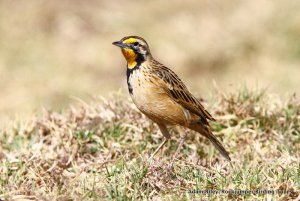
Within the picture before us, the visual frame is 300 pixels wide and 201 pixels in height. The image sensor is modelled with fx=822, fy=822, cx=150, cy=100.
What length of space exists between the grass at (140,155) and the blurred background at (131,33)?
3.50 meters

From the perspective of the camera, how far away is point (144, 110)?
269 inches

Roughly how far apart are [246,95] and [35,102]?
4.43 metres

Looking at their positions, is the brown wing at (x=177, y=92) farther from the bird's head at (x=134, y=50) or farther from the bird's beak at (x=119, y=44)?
the bird's beak at (x=119, y=44)

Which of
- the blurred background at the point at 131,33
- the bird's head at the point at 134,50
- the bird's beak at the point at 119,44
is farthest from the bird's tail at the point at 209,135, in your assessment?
the blurred background at the point at 131,33

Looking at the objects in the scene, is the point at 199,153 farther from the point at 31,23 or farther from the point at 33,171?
the point at 31,23

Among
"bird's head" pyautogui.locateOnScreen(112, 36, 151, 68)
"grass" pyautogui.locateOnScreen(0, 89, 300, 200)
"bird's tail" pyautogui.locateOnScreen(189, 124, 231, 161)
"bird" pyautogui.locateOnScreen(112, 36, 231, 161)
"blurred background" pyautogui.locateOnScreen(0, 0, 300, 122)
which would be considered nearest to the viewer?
"grass" pyautogui.locateOnScreen(0, 89, 300, 200)

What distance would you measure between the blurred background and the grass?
3497 millimetres

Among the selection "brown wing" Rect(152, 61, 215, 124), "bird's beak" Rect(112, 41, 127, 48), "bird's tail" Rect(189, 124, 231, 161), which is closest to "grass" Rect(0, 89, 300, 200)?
"bird's tail" Rect(189, 124, 231, 161)

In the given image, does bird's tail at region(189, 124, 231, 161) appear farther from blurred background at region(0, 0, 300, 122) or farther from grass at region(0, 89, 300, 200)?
blurred background at region(0, 0, 300, 122)

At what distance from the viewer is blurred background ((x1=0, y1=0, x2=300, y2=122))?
41.0ft

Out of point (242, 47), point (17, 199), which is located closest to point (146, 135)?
point (17, 199)

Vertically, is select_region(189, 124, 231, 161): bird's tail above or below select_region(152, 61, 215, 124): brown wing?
below

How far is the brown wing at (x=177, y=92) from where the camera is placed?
7.18 meters

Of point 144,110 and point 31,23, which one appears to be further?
point 31,23
